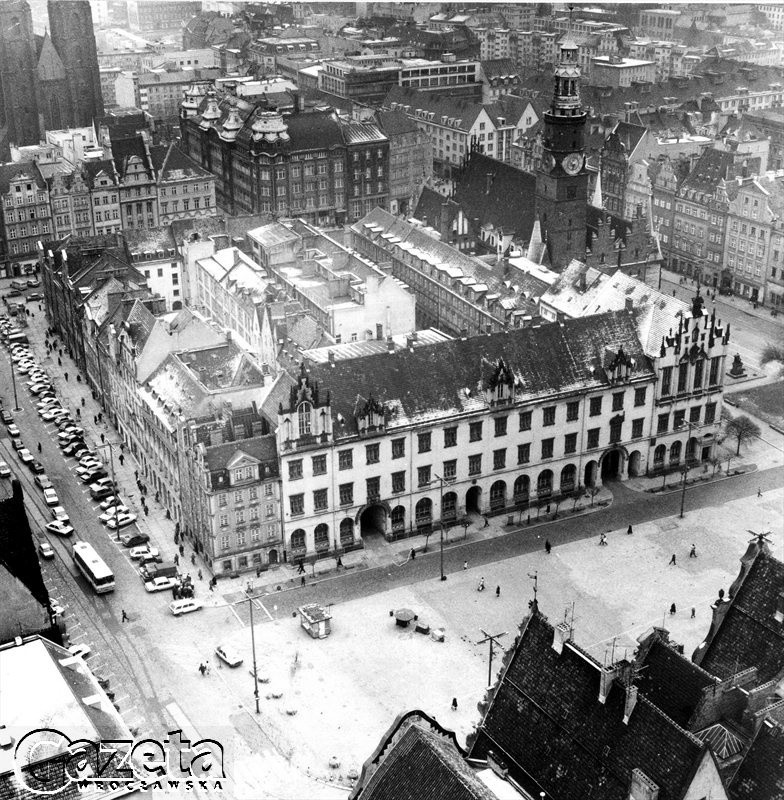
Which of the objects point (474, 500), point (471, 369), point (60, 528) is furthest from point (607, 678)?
point (60, 528)

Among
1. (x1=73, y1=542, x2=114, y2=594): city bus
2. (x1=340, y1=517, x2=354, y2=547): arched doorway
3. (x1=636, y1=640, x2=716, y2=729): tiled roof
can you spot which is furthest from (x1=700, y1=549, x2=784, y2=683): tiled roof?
(x1=73, y1=542, x2=114, y2=594): city bus

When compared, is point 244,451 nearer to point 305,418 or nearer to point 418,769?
point 305,418

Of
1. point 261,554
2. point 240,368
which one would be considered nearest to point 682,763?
point 261,554

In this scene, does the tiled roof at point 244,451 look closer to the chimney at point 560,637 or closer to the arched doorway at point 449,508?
the arched doorway at point 449,508

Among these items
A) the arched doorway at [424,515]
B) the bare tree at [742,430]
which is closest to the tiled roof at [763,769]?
the arched doorway at [424,515]

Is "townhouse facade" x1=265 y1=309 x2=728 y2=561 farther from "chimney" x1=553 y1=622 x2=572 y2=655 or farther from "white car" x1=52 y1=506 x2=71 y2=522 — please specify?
"chimney" x1=553 y1=622 x2=572 y2=655

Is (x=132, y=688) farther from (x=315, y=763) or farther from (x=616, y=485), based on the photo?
(x=616, y=485)

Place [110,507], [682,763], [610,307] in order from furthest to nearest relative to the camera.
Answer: [610,307] → [110,507] → [682,763]
